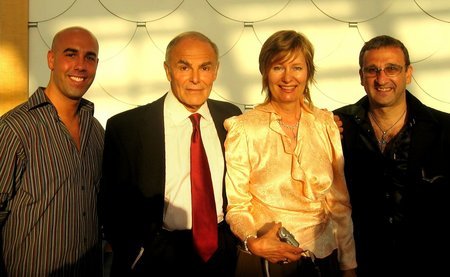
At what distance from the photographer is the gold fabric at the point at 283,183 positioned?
1810 mm

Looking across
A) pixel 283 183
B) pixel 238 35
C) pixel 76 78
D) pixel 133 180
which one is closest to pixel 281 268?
pixel 283 183

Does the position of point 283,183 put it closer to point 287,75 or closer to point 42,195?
point 287,75

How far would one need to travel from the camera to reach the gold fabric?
1.81 m

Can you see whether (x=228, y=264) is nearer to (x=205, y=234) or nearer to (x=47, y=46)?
(x=205, y=234)

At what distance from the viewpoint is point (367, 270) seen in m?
2.16

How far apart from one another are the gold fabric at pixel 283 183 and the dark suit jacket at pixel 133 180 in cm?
21

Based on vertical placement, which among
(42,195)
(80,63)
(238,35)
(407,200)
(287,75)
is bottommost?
(407,200)

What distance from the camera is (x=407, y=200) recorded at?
208 cm

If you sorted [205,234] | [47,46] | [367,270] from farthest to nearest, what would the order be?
[47,46], [367,270], [205,234]

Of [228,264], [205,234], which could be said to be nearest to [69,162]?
[205,234]

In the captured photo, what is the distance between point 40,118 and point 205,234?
0.80 meters

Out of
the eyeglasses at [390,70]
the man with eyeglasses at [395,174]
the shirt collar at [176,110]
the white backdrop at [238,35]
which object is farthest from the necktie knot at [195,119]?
the white backdrop at [238,35]

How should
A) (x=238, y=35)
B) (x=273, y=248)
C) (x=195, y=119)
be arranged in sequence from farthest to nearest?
(x=238, y=35) → (x=195, y=119) → (x=273, y=248)

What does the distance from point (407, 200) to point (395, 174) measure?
12 centimetres
